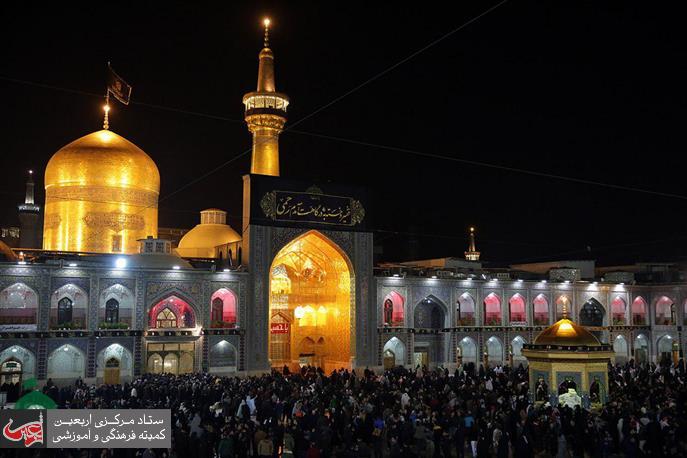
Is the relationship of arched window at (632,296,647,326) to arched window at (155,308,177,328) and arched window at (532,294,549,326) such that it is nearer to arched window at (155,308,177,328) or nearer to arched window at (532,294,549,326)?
arched window at (532,294,549,326)

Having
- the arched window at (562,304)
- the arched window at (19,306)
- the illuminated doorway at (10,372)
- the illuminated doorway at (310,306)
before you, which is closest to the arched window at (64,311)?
the arched window at (19,306)

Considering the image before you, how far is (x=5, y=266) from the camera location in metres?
24.8

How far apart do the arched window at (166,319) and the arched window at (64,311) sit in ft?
11.7

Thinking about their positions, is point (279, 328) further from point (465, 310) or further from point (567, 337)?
point (567, 337)

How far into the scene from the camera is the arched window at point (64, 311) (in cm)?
2597

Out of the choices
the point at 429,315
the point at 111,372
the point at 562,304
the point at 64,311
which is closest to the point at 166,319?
the point at 111,372

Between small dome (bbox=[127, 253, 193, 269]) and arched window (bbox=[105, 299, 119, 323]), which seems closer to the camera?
arched window (bbox=[105, 299, 119, 323])

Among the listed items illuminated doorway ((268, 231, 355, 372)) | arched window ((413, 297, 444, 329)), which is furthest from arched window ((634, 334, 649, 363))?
illuminated doorway ((268, 231, 355, 372))

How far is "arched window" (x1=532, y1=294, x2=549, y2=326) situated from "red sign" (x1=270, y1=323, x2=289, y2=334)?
→ 1482cm

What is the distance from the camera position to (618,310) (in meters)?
42.1

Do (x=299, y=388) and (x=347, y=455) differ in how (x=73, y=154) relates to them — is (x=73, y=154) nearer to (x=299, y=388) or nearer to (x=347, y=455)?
(x=299, y=388)

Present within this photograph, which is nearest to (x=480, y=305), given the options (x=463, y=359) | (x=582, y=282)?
(x=463, y=359)

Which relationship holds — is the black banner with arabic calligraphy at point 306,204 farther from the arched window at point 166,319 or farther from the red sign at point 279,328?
→ the red sign at point 279,328

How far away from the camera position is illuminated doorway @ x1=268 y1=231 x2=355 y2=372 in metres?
32.2
